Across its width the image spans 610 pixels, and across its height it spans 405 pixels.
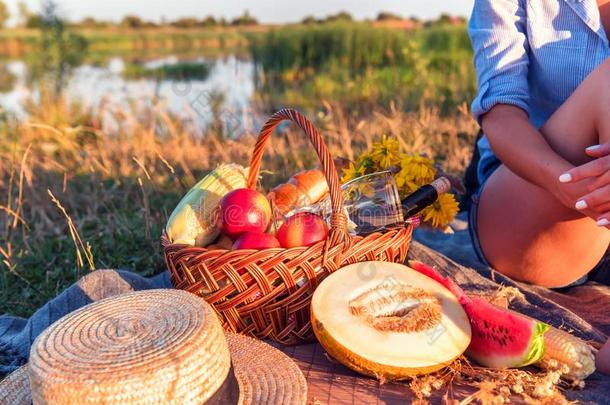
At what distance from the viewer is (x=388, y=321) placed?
1667mm

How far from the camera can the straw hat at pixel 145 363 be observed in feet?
3.92

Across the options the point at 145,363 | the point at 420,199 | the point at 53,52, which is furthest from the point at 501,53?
the point at 53,52

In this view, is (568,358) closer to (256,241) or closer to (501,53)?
(256,241)

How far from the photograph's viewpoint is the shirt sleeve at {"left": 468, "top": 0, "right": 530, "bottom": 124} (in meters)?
2.19

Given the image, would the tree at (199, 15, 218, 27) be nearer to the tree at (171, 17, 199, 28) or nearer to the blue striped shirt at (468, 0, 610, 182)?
the tree at (171, 17, 199, 28)

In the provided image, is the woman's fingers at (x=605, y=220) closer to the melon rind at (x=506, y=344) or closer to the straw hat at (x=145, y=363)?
the melon rind at (x=506, y=344)

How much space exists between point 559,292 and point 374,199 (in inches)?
37.8

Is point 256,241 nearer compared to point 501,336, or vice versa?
point 501,336

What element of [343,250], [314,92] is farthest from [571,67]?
[314,92]

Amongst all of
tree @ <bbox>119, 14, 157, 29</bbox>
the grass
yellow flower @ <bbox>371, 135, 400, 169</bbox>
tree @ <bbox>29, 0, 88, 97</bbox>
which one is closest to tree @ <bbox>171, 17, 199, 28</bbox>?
tree @ <bbox>119, 14, 157, 29</bbox>

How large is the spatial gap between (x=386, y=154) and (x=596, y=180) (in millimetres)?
811

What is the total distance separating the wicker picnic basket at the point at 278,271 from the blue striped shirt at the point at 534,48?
714mm

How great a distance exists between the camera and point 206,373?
4.20 ft

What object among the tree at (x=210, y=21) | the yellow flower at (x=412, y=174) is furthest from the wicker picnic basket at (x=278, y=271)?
the tree at (x=210, y=21)
